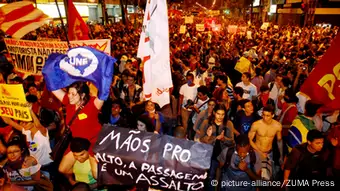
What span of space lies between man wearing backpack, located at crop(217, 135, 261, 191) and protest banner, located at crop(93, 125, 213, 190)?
1248 mm

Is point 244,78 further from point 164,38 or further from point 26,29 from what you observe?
point 26,29

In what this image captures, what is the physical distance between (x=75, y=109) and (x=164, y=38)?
177 cm

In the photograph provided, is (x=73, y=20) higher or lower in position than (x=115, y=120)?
higher

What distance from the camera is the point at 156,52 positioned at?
15.5 feet

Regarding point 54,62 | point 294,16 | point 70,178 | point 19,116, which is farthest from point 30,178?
point 294,16

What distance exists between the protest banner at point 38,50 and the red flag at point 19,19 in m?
0.34

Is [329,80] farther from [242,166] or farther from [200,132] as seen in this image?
[200,132]

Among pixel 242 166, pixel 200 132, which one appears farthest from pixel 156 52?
pixel 242 166

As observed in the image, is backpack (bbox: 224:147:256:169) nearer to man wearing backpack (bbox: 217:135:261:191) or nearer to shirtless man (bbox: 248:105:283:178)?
man wearing backpack (bbox: 217:135:261:191)

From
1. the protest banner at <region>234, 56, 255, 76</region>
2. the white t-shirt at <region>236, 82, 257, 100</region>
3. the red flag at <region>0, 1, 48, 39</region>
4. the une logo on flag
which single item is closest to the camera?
the white t-shirt at <region>236, 82, 257, 100</region>

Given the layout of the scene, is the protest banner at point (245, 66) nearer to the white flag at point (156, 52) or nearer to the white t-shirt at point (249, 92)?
the white t-shirt at point (249, 92)

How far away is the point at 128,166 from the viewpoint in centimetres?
330

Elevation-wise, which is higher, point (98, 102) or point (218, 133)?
point (98, 102)

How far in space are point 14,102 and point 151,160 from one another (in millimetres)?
2740
